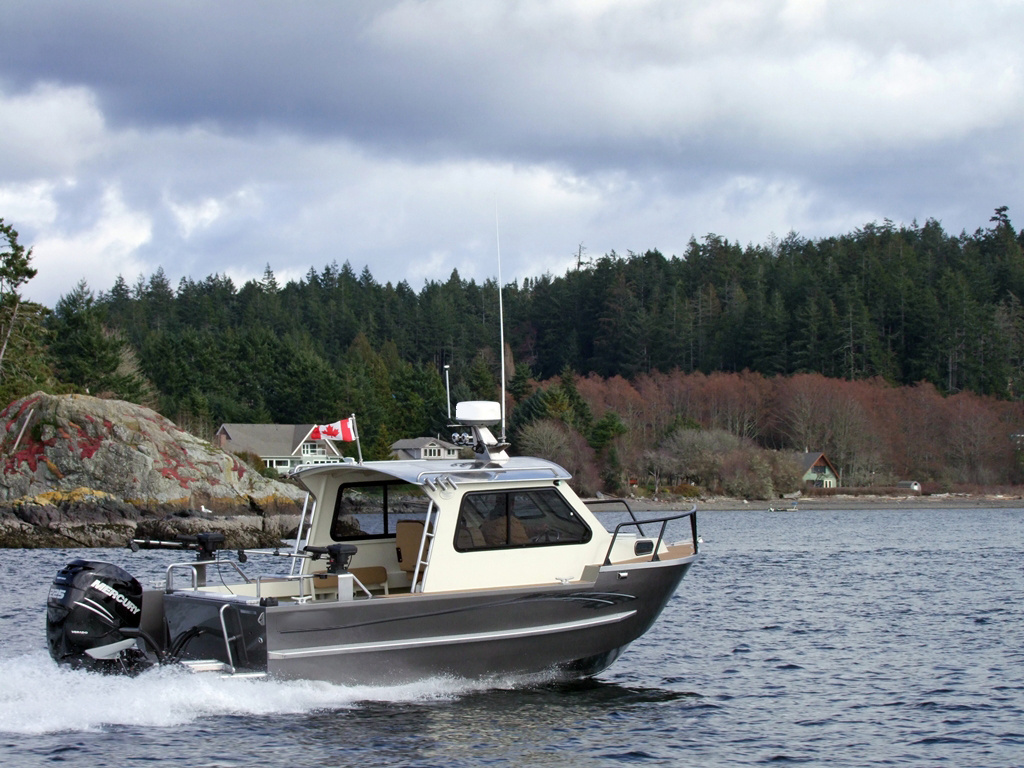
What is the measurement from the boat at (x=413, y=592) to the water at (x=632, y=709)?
0.31m

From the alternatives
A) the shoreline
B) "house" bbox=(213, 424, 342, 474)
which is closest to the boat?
the shoreline

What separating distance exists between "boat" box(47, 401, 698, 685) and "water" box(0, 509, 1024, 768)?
12.3 inches

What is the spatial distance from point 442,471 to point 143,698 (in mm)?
3577

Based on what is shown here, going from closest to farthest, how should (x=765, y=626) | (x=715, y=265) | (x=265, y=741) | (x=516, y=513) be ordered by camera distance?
(x=265, y=741), (x=516, y=513), (x=765, y=626), (x=715, y=265)

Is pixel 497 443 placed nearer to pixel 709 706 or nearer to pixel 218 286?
pixel 709 706

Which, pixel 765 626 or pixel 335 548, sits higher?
pixel 335 548

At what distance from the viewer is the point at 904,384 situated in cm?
11156

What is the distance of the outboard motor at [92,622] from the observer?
10219 mm

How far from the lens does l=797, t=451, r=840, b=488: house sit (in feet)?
299

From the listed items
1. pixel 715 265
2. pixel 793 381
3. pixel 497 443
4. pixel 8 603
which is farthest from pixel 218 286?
pixel 497 443

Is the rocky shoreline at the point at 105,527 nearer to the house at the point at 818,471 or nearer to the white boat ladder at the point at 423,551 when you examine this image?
the white boat ladder at the point at 423,551

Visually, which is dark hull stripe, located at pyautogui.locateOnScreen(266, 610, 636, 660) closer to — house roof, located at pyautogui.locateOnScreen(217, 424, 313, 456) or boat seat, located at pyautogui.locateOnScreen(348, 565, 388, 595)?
boat seat, located at pyautogui.locateOnScreen(348, 565, 388, 595)

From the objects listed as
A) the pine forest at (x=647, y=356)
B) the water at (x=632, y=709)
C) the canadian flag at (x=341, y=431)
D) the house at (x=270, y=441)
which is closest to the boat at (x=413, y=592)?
the water at (x=632, y=709)

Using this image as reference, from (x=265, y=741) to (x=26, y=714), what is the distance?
7.58 ft
